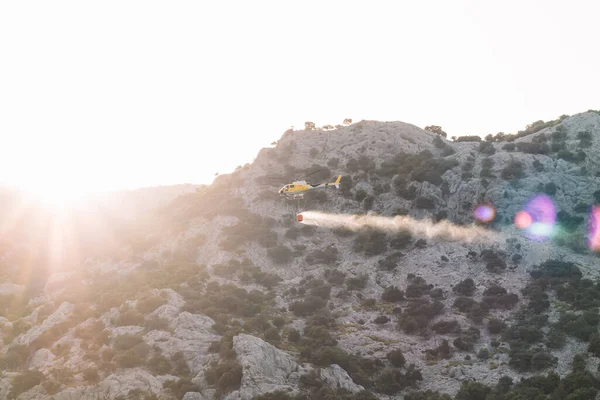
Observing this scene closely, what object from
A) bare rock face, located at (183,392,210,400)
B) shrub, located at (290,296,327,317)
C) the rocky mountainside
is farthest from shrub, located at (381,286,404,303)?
bare rock face, located at (183,392,210,400)

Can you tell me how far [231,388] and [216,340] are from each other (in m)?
13.2

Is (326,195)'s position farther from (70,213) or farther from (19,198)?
(19,198)

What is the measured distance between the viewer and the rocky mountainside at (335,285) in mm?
77500

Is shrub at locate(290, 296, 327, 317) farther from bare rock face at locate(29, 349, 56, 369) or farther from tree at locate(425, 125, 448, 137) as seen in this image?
tree at locate(425, 125, 448, 137)

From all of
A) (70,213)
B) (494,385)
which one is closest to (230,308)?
(494,385)

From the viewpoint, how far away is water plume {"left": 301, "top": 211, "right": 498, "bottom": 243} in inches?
4594

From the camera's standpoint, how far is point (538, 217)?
385 feet

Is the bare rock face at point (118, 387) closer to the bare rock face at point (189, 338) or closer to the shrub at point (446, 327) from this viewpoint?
the bare rock face at point (189, 338)

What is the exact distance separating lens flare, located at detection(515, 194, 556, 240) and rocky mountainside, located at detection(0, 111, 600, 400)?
21.8 inches

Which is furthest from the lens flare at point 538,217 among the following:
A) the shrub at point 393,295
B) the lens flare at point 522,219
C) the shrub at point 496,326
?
the shrub at point 393,295

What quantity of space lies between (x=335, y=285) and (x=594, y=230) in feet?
165

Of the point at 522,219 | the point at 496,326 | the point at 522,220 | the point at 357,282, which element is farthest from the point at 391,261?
the point at 496,326

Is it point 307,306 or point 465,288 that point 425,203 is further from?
point 307,306

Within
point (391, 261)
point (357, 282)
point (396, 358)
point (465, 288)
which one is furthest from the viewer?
point (391, 261)
